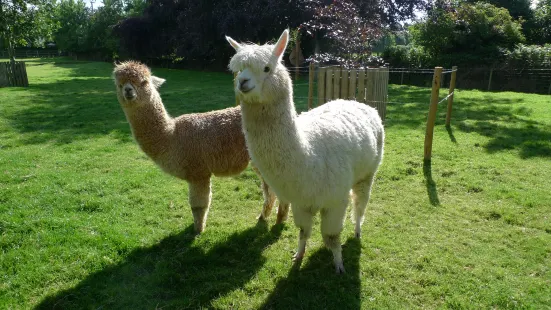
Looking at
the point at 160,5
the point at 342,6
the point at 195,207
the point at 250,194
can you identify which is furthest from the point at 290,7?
the point at 195,207

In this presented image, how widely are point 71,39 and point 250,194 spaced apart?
181 ft

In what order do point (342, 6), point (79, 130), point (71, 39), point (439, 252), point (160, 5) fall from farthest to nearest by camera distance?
point (71, 39), point (160, 5), point (342, 6), point (79, 130), point (439, 252)

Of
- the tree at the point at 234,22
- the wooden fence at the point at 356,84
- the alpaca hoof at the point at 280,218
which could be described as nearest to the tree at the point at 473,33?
the tree at the point at 234,22

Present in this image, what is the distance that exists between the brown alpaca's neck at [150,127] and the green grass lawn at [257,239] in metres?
1.05

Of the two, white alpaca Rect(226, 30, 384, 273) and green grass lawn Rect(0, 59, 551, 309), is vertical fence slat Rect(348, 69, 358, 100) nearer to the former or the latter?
green grass lawn Rect(0, 59, 551, 309)

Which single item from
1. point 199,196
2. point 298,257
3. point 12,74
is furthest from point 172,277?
point 12,74

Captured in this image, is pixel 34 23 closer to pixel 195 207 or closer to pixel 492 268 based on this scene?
pixel 195 207

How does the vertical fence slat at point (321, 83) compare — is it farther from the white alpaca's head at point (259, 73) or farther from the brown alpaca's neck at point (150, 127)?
the white alpaca's head at point (259, 73)

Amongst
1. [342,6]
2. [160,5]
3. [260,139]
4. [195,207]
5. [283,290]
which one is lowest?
[283,290]

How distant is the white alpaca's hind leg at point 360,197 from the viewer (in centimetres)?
379

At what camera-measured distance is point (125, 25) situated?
2659cm

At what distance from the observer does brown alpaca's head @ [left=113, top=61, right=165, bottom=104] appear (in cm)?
355

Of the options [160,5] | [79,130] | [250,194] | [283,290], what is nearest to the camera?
[283,290]

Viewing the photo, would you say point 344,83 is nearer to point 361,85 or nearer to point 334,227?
point 361,85
